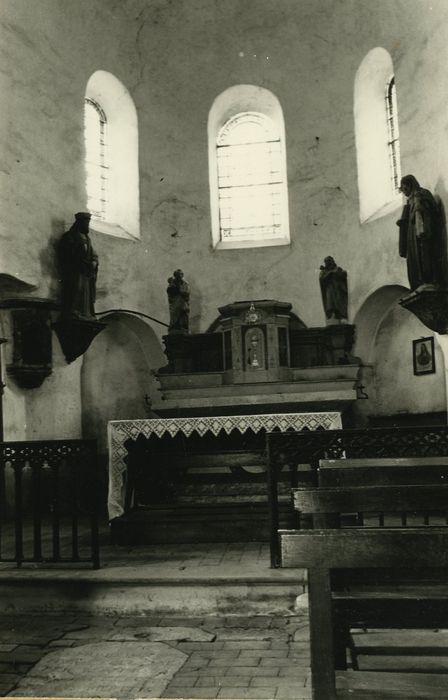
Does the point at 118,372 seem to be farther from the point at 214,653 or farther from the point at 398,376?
the point at 214,653

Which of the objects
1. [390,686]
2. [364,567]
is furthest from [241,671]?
[364,567]

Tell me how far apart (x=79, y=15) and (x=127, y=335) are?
15.7 feet

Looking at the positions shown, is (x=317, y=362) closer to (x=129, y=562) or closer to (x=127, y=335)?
(x=127, y=335)

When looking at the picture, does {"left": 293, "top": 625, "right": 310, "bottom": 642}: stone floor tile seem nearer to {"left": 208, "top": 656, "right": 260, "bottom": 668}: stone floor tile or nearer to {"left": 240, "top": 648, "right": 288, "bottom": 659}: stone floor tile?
{"left": 240, "top": 648, "right": 288, "bottom": 659}: stone floor tile

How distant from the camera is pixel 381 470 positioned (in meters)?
3.44

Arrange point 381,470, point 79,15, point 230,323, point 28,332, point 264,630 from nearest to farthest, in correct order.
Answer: point 381,470 → point 264,630 → point 28,332 → point 230,323 → point 79,15

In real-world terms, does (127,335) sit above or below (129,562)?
above

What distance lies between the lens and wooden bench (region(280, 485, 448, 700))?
2.05 metres

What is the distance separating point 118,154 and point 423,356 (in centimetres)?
574

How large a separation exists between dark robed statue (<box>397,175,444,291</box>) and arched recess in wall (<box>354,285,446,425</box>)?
4.96 ft

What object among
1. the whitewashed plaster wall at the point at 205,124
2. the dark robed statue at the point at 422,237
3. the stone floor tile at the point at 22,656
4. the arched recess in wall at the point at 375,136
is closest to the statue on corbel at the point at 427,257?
the dark robed statue at the point at 422,237

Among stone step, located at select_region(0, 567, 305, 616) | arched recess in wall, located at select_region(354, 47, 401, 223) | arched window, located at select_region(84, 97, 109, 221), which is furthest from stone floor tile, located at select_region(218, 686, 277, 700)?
arched window, located at select_region(84, 97, 109, 221)

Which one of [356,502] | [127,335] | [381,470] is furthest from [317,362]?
[356,502]

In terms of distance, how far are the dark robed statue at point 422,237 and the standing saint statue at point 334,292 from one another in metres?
1.42
